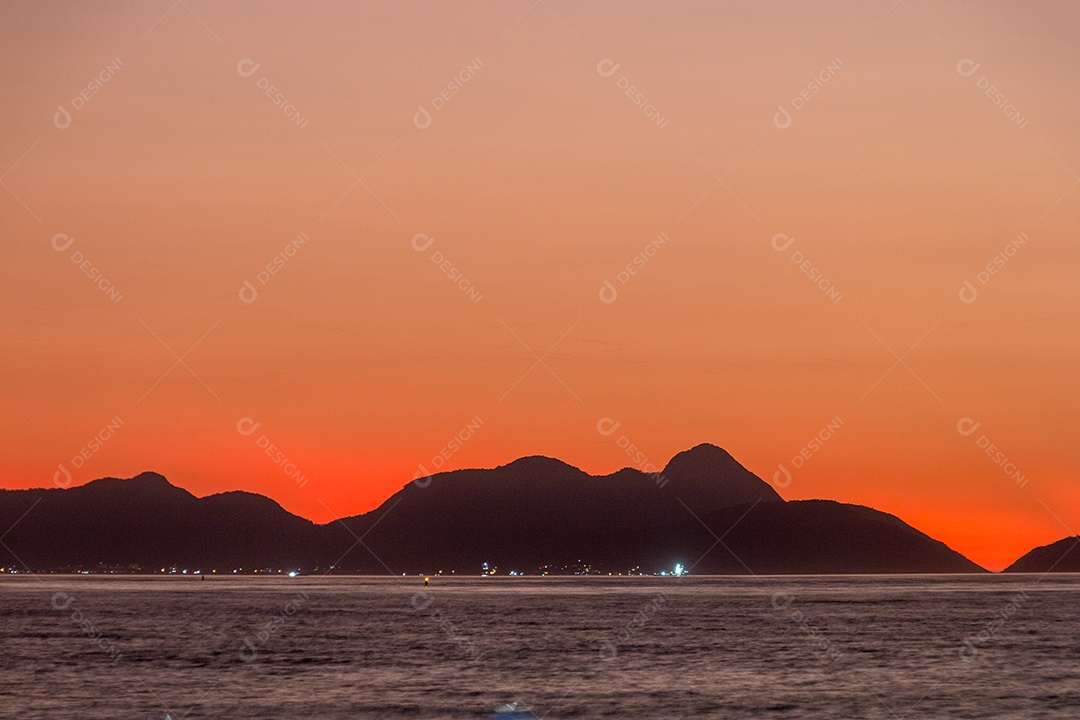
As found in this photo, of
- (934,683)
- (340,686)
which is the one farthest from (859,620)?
(340,686)

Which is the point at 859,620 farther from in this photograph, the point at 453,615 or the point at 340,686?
the point at 340,686

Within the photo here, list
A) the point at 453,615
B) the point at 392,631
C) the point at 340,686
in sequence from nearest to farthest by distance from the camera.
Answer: the point at 340,686 → the point at 392,631 → the point at 453,615

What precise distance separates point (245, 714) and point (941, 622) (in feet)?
407

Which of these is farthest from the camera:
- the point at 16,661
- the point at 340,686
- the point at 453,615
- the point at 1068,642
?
the point at 453,615

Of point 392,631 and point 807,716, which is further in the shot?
point 392,631

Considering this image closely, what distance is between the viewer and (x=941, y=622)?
6639 inches

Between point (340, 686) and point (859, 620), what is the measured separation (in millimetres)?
107066

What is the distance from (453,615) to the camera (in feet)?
601

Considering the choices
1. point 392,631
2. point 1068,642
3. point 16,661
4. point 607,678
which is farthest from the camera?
point 392,631

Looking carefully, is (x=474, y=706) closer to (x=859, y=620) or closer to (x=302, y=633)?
(x=302, y=633)

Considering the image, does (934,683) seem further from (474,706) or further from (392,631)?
(392,631)

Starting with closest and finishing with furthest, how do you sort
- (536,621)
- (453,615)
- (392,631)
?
(392,631) < (536,621) < (453,615)

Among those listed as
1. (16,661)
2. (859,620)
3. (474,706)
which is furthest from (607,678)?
(859,620)

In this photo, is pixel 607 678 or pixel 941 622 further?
pixel 941 622
